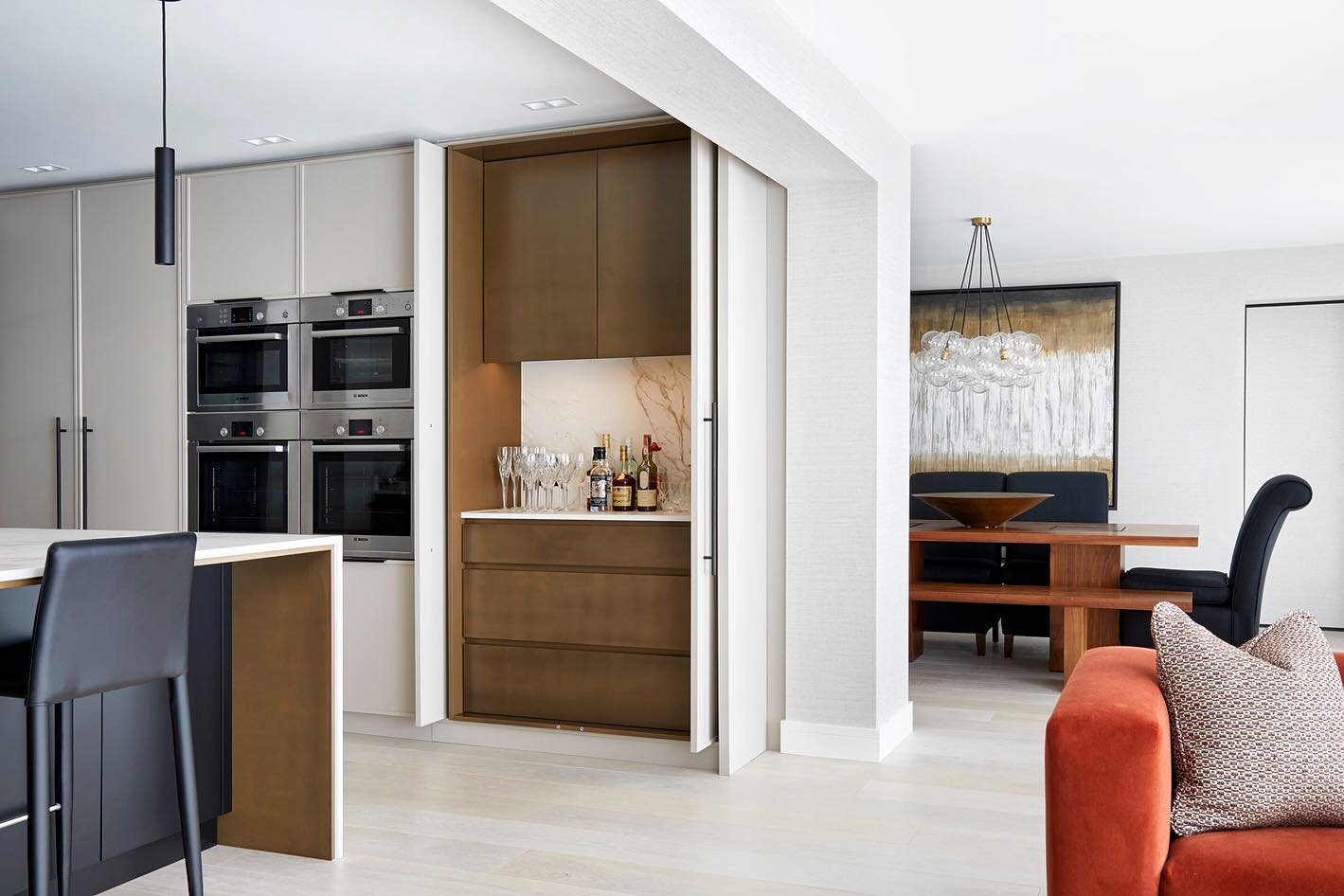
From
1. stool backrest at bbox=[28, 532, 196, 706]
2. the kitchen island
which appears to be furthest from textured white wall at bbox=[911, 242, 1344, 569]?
stool backrest at bbox=[28, 532, 196, 706]

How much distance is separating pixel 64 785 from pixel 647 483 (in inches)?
98.3

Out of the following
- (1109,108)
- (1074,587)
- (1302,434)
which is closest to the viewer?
(1109,108)

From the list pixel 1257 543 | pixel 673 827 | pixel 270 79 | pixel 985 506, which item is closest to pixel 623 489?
pixel 673 827

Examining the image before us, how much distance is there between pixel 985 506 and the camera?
230 inches

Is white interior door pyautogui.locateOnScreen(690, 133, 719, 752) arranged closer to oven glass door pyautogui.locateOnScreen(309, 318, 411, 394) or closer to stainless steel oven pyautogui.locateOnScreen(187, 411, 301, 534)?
oven glass door pyautogui.locateOnScreen(309, 318, 411, 394)

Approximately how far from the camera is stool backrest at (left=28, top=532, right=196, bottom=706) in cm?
227

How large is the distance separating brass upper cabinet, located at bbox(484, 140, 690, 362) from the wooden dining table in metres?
2.07

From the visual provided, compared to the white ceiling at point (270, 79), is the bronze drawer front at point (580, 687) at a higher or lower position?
lower

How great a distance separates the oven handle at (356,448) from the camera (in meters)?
4.49

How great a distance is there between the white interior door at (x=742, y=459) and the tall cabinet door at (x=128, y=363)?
2392 mm

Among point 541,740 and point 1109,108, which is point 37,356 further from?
point 1109,108

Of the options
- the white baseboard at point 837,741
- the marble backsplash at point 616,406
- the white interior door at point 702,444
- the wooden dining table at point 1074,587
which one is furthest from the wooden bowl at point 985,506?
the white interior door at point 702,444

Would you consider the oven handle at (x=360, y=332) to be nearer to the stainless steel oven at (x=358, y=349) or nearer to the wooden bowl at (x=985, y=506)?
the stainless steel oven at (x=358, y=349)

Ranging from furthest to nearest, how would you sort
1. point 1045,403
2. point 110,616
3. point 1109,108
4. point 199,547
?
point 1045,403 < point 1109,108 < point 199,547 < point 110,616
